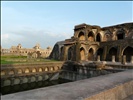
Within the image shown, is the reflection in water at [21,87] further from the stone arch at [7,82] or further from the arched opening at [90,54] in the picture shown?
the arched opening at [90,54]

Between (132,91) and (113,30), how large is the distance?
2491 centimetres

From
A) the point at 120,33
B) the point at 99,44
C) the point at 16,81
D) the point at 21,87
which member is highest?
the point at 120,33

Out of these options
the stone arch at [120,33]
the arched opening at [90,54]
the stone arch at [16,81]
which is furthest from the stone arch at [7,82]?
the stone arch at [120,33]

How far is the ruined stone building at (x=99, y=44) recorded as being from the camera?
80.3ft

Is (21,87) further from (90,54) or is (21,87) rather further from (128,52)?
(128,52)

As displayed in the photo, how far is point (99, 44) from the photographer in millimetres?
28625

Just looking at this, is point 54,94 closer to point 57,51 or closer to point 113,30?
point 113,30

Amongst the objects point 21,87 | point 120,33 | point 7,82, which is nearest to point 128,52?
point 120,33

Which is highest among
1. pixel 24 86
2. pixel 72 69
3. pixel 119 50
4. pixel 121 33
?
pixel 121 33

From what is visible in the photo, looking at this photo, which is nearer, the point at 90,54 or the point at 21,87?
the point at 21,87

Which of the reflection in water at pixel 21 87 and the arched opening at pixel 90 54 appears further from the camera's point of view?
the arched opening at pixel 90 54

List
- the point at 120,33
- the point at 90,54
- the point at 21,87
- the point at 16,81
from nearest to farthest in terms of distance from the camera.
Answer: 1. the point at 21,87
2. the point at 16,81
3. the point at 120,33
4. the point at 90,54

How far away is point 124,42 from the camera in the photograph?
2345 centimetres

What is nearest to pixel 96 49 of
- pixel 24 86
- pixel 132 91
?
pixel 24 86
